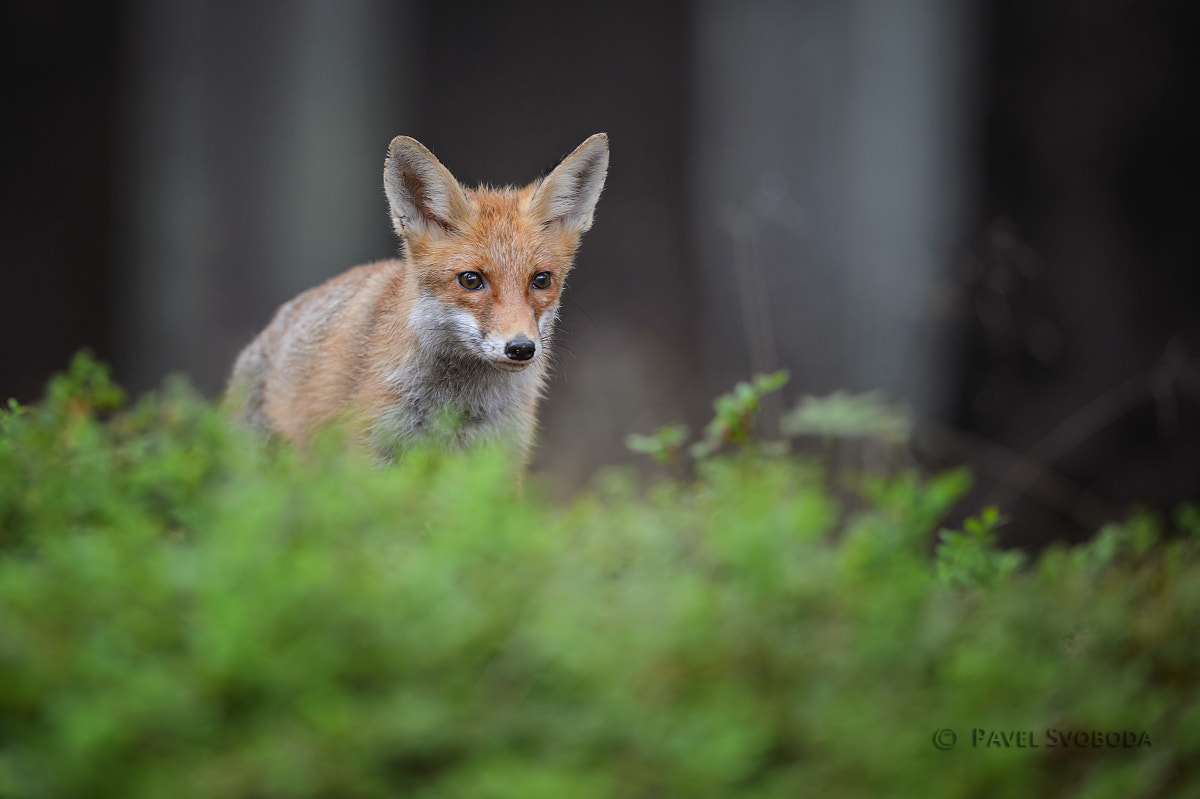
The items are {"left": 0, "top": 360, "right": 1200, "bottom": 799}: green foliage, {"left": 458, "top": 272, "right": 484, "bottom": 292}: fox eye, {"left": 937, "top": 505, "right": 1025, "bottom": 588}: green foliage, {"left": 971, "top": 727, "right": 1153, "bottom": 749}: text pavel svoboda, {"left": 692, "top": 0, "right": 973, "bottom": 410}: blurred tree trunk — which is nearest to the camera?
{"left": 0, "top": 360, "right": 1200, "bottom": 799}: green foliage

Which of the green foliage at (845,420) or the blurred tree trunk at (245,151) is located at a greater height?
the blurred tree trunk at (245,151)

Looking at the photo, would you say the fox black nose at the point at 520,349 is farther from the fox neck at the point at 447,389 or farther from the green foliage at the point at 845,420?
the green foliage at the point at 845,420

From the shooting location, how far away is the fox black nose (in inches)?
155

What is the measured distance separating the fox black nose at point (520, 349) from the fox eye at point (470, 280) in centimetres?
37

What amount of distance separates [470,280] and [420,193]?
432mm

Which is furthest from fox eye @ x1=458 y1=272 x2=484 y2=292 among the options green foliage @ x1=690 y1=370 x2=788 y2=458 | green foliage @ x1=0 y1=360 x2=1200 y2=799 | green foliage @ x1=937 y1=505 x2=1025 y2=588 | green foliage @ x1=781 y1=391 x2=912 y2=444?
green foliage @ x1=937 y1=505 x2=1025 y2=588

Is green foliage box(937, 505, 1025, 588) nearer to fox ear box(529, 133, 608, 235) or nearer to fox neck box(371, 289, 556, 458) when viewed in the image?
fox neck box(371, 289, 556, 458)

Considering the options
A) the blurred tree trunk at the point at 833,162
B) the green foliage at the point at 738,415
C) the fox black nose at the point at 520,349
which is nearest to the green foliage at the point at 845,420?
the green foliage at the point at 738,415

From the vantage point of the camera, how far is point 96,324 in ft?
29.9

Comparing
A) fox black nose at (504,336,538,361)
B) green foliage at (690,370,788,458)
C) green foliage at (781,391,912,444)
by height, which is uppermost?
fox black nose at (504,336,538,361)

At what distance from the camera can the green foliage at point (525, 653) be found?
175 centimetres

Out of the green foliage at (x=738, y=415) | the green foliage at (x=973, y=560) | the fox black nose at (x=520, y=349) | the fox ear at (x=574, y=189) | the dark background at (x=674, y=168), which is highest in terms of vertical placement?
the dark background at (x=674, y=168)

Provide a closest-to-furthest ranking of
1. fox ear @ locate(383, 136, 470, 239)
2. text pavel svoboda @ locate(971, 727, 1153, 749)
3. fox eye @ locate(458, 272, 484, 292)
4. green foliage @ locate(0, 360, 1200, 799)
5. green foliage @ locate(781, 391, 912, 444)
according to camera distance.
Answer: green foliage @ locate(0, 360, 1200, 799), text pavel svoboda @ locate(971, 727, 1153, 749), green foliage @ locate(781, 391, 912, 444), fox ear @ locate(383, 136, 470, 239), fox eye @ locate(458, 272, 484, 292)

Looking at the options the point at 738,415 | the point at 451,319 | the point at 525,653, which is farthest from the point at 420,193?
the point at 525,653
